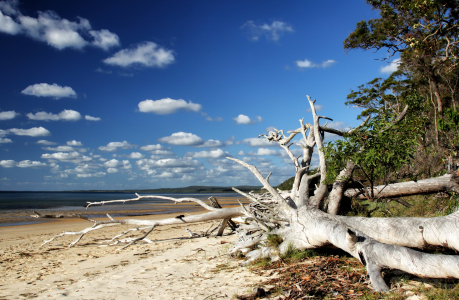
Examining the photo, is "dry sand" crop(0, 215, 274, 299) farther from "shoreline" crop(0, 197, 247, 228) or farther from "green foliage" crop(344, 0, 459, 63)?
"green foliage" crop(344, 0, 459, 63)

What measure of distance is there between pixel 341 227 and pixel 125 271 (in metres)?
4.40

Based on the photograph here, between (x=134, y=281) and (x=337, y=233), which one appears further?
(x=134, y=281)

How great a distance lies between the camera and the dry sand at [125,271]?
4.69 m

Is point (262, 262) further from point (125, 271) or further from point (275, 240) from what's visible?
point (125, 271)

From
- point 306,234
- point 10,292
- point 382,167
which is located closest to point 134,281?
point 10,292

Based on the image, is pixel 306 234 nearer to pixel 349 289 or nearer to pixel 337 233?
pixel 337 233

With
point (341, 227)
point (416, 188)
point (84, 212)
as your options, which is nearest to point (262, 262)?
point (341, 227)

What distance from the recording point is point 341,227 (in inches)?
188

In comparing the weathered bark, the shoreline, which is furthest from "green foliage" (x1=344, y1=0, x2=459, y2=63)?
the shoreline

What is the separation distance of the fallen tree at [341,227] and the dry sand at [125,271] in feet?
2.73

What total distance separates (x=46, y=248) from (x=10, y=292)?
4564 mm

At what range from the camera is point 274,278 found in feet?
15.3

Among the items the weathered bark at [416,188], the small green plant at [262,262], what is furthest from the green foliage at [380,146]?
the small green plant at [262,262]

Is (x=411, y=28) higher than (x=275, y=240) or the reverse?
higher
